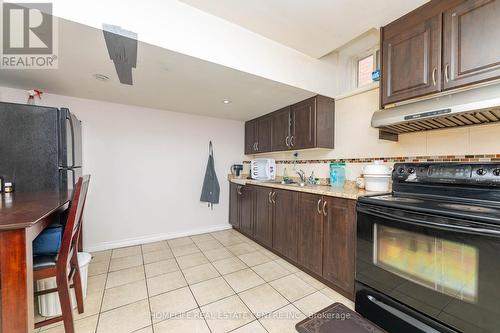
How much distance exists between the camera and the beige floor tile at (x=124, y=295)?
1750mm

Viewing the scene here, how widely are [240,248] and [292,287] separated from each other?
1063 millimetres

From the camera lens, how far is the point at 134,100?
9.22 feet

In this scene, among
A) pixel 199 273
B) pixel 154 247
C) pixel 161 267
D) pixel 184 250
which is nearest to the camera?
pixel 199 273

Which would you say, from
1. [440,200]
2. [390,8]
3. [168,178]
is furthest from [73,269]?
[390,8]

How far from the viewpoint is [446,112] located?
1.33 meters

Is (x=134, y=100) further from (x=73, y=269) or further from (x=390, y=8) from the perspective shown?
(x=390, y=8)

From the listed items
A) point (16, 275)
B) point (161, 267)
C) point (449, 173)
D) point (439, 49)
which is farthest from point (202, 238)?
point (439, 49)

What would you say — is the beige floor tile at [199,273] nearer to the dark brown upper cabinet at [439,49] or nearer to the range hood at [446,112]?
the range hood at [446,112]

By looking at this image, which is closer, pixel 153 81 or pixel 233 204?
pixel 153 81

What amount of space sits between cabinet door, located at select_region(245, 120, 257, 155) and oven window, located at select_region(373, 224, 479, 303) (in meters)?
2.48

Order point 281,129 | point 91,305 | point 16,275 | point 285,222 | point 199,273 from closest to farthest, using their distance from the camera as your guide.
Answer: point 16,275 → point 91,305 → point 199,273 → point 285,222 → point 281,129

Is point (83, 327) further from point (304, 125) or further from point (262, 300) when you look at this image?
point (304, 125)

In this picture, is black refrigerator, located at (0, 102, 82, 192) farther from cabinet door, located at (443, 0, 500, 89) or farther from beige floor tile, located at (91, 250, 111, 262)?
cabinet door, located at (443, 0, 500, 89)

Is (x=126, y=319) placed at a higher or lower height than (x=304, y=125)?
lower
